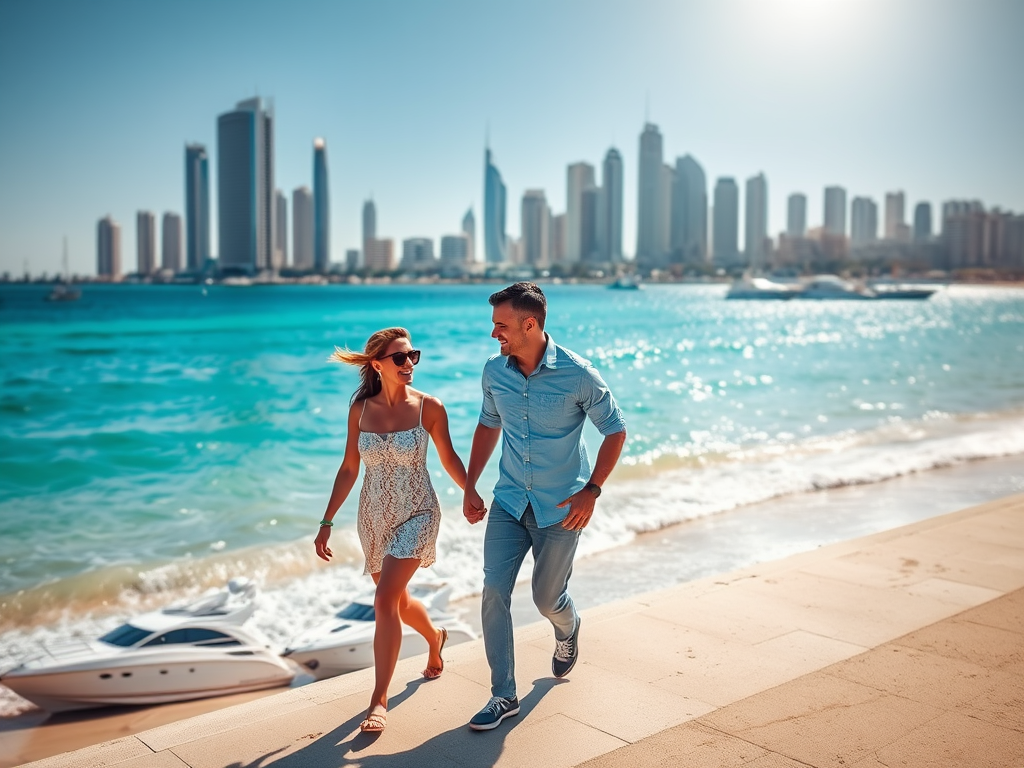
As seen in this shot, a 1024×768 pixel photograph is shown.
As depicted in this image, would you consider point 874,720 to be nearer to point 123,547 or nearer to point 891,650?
point 891,650

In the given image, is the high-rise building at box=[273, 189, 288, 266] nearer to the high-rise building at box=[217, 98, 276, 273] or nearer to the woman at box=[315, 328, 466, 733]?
the high-rise building at box=[217, 98, 276, 273]

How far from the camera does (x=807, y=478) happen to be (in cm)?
1430

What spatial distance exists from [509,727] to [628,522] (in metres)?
7.68

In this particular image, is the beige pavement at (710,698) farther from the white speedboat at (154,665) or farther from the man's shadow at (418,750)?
the white speedboat at (154,665)

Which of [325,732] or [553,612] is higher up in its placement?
[553,612]

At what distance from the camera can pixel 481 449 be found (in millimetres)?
4461

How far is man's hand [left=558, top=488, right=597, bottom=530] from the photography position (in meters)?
4.16

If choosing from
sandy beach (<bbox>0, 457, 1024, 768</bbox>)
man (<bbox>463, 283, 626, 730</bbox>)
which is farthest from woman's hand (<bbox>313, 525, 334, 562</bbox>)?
sandy beach (<bbox>0, 457, 1024, 768</bbox>)

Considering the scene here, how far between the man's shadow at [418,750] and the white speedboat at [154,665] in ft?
10.4

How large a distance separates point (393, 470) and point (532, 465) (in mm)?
671

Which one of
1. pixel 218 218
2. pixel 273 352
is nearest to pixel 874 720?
pixel 273 352

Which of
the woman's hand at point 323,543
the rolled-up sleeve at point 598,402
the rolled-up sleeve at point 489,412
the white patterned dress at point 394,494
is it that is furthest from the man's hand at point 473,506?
the woman's hand at point 323,543

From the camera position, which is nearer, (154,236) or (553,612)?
(553,612)

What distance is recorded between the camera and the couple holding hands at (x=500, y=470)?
419 cm
